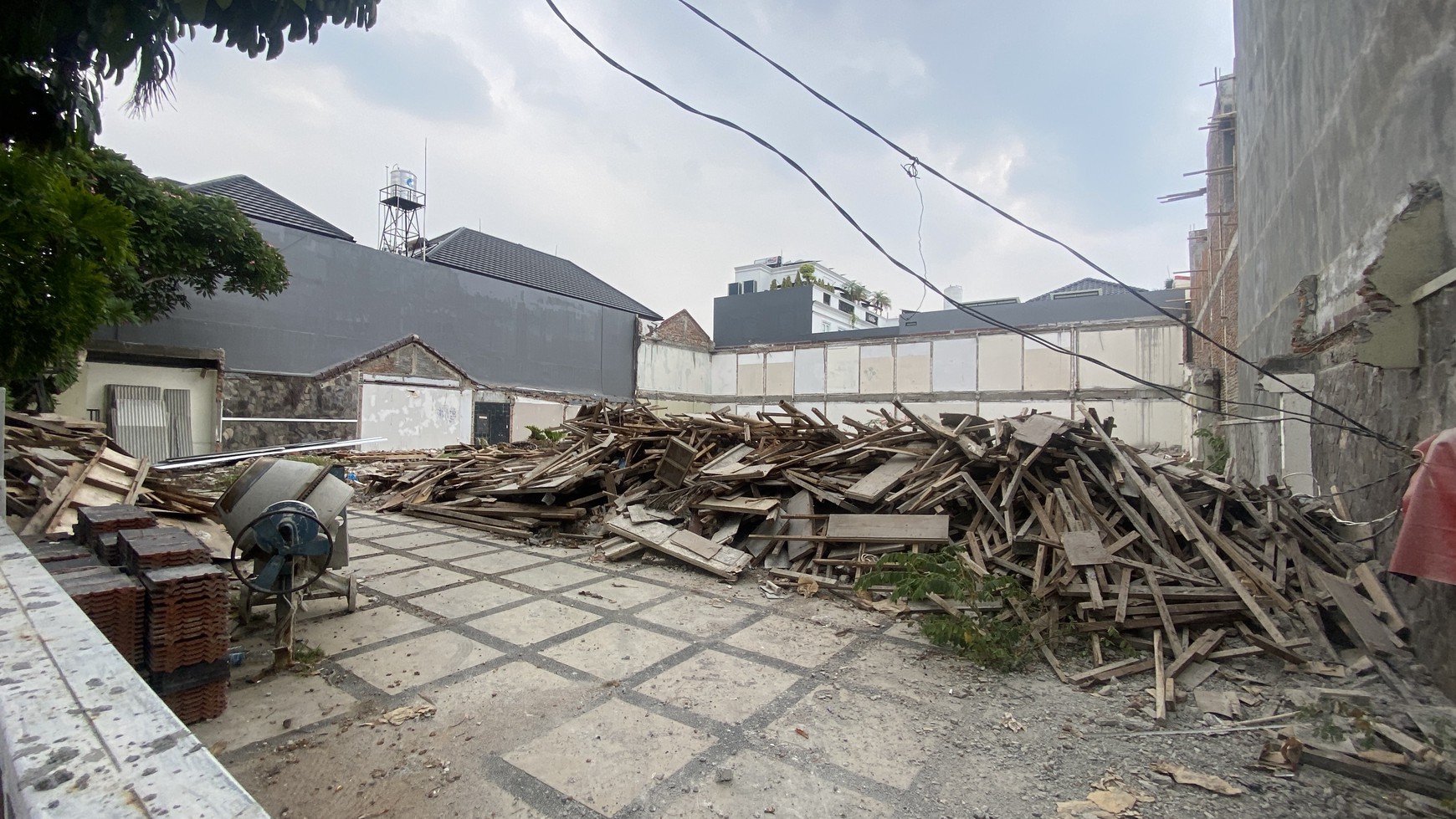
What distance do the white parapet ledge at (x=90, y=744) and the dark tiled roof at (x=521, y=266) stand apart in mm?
22482

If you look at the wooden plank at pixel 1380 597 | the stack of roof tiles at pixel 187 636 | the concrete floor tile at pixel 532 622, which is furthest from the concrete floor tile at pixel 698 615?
the wooden plank at pixel 1380 597

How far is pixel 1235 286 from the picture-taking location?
11.8 meters

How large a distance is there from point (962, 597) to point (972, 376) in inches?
760

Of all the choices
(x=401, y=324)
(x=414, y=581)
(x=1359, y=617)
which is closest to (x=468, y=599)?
(x=414, y=581)

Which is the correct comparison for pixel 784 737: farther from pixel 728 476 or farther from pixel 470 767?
pixel 728 476

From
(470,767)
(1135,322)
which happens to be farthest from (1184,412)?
(470,767)

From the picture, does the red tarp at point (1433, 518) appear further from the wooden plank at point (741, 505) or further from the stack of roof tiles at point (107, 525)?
the stack of roof tiles at point (107, 525)

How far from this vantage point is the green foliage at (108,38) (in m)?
2.92

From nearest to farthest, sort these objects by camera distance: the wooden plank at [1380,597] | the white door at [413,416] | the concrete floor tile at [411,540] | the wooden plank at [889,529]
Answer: the wooden plank at [1380,597] → the wooden plank at [889,529] → the concrete floor tile at [411,540] → the white door at [413,416]

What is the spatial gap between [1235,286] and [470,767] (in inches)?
571

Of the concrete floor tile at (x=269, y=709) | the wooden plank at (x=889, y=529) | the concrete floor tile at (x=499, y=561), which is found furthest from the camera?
the concrete floor tile at (x=499, y=561)

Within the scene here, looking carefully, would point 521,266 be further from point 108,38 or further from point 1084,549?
point 1084,549

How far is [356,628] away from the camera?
487 centimetres

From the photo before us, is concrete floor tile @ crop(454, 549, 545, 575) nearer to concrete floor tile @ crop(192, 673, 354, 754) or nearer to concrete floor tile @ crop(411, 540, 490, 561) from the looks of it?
concrete floor tile @ crop(411, 540, 490, 561)
